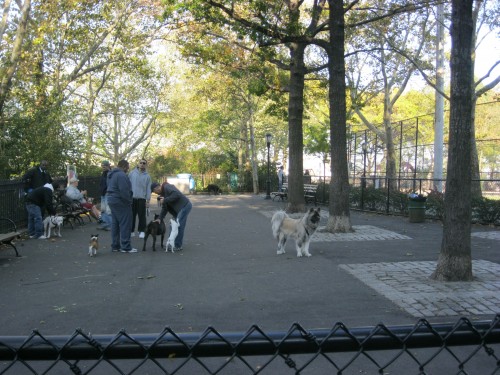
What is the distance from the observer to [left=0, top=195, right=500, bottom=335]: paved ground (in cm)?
605

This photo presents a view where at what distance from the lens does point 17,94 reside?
766 inches

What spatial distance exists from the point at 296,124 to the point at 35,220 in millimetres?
10315

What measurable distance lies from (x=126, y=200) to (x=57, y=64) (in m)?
15.9

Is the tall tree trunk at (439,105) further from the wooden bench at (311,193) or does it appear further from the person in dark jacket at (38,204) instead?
the person in dark jacket at (38,204)

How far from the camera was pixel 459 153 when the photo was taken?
24.4 feet

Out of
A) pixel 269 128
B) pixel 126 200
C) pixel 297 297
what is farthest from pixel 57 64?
pixel 269 128

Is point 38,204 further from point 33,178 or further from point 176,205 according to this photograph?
point 176,205

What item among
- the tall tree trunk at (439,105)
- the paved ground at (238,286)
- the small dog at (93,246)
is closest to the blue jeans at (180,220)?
the paved ground at (238,286)

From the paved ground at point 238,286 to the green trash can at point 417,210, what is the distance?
3619mm

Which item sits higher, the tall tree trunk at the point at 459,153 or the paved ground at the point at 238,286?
the tall tree trunk at the point at 459,153

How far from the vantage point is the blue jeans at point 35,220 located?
1337cm

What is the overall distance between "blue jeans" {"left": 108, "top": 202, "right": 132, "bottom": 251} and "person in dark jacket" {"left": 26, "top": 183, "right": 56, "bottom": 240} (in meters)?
3.11

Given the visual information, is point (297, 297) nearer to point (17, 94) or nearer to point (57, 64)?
point (17, 94)

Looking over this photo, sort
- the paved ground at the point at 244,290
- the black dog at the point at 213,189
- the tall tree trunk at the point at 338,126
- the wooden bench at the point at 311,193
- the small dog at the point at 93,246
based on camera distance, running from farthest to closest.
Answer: the black dog at the point at 213,189 < the wooden bench at the point at 311,193 < the tall tree trunk at the point at 338,126 < the small dog at the point at 93,246 < the paved ground at the point at 244,290
